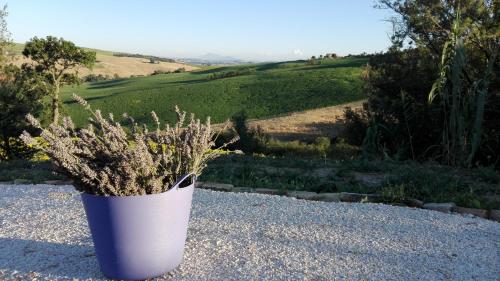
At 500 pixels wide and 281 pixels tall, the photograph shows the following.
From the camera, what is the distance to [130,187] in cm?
289

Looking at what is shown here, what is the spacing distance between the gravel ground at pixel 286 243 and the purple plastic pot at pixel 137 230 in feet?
0.55

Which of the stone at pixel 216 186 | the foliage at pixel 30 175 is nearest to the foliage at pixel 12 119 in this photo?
the foliage at pixel 30 175

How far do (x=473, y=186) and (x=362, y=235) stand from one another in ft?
9.18

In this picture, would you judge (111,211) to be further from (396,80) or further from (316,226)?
(396,80)

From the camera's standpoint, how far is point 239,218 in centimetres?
439

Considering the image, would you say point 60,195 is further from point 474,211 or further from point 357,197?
point 474,211

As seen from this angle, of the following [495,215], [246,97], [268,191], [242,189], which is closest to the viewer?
[495,215]

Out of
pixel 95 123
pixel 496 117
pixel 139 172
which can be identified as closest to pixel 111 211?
pixel 139 172

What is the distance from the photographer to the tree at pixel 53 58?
89.2 ft

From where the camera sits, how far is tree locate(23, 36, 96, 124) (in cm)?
2719

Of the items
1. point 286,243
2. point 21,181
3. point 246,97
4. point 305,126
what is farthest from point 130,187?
point 246,97

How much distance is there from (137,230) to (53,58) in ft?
92.1

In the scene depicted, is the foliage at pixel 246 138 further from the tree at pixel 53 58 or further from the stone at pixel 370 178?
the tree at pixel 53 58

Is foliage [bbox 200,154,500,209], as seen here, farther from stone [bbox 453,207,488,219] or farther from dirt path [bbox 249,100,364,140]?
dirt path [bbox 249,100,364,140]
